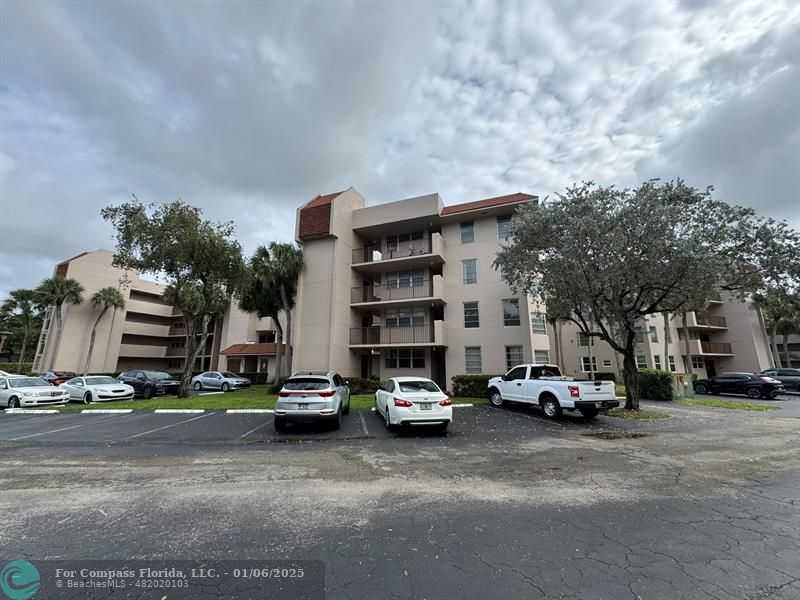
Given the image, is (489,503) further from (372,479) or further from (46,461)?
(46,461)

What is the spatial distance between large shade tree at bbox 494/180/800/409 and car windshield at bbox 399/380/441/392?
7.66 metres

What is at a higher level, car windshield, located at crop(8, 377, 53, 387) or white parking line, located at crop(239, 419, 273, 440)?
car windshield, located at crop(8, 377, 53, 387)

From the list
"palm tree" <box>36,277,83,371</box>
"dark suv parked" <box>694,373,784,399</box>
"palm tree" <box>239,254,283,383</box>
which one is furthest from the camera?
"palm tree" <box>36,277,83,371</box>

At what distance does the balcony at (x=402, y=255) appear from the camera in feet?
72.3

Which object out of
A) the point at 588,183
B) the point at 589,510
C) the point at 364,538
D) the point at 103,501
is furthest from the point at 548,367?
the point at 103,501

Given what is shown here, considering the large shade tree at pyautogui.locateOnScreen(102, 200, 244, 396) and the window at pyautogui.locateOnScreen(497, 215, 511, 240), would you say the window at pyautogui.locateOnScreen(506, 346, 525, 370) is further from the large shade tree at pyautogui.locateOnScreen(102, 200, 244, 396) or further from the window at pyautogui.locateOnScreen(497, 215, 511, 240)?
the large shade tree at pyautogui.locateOnScreen(102, 200, 244, 396)

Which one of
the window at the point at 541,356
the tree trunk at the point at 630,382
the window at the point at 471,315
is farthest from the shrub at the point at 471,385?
the tree trunk at the point at 630,382

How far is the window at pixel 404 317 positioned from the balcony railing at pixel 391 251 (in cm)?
367

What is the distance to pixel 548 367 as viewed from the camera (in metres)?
13.9

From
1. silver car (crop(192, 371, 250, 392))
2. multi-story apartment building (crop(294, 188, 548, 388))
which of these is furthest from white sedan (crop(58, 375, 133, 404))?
multi-story apartment building (crop(294, 188, 548, 388))

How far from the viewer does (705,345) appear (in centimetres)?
3778

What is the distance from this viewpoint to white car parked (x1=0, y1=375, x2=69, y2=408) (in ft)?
55.4

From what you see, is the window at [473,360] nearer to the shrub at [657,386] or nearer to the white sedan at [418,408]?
the shrub at [657,386]

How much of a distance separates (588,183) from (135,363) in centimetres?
5214
